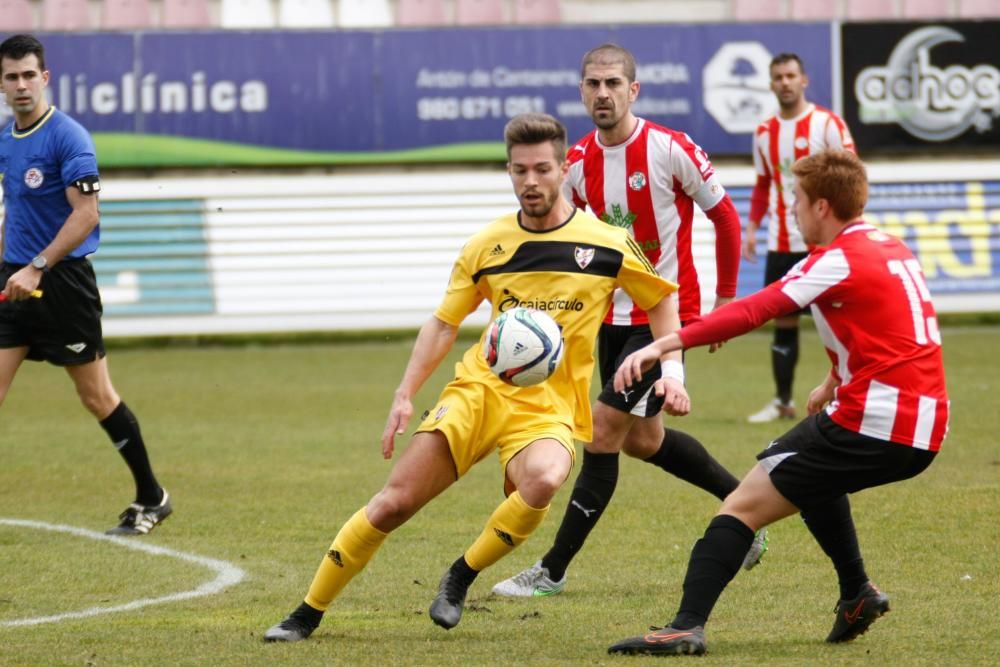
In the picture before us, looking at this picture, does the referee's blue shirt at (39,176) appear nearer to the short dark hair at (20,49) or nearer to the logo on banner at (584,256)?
the short dark hair at (20,49)

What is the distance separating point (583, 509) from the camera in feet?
23.6

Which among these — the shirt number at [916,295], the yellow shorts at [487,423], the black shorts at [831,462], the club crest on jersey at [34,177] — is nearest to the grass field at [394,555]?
the black shorts at [831,462]

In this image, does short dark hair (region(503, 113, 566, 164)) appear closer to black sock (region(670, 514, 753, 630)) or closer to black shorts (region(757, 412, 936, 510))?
black shorts (region(757, 412, 936, 510))

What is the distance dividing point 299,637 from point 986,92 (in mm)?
15888

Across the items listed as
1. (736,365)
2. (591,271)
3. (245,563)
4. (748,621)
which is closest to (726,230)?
(591,271)

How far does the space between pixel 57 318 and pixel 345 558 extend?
305 cm

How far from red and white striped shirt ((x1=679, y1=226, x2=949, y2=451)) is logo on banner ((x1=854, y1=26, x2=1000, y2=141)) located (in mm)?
14612

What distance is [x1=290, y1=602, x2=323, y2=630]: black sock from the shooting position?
5.97 metres

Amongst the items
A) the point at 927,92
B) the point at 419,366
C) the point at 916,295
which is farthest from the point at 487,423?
the point at 927,92

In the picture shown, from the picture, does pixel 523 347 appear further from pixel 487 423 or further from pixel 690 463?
pixel 690 463

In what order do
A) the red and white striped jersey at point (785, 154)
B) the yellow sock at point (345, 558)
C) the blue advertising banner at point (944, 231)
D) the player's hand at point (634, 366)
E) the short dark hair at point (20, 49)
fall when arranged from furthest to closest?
the blue advertising banner at point (944, 231)
the red and white striped jersey at point (785, 154)
the short dark hair at point (20, 49)
the yellow sock at point (345, 558)
the player's hand at point (634, 366)

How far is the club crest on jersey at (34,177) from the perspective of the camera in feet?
27.0

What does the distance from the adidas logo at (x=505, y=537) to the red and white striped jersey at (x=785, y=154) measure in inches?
261

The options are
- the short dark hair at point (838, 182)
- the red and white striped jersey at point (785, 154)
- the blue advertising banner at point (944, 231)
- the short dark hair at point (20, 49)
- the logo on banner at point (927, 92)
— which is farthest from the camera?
the logo on banner at point (927, 92)
